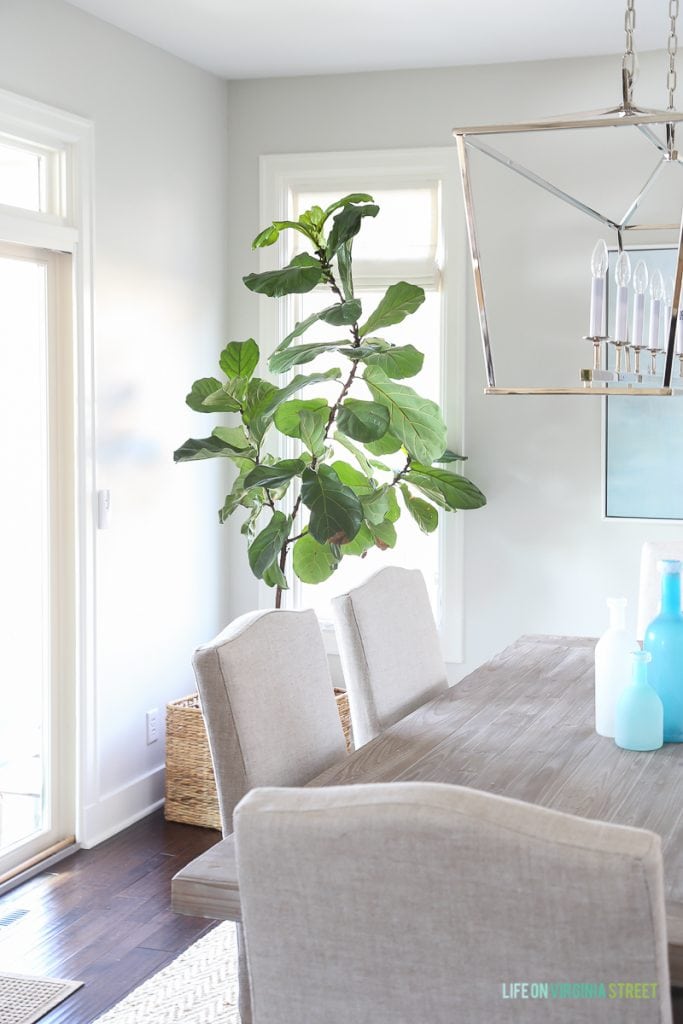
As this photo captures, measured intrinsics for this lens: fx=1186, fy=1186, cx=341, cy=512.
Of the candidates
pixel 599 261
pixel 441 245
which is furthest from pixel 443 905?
pixel 441 245

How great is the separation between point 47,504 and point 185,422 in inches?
32.0

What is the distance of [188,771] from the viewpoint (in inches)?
163

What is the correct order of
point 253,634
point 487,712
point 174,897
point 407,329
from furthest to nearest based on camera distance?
point 407,329 → point 487,712 → point 253,634 → point 174,897

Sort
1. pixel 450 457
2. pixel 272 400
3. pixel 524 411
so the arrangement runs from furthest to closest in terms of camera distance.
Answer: pixel 524 411, pixel 450 457, pixel 272 400

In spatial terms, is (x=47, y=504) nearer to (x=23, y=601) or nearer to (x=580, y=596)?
(x=23, y=601)

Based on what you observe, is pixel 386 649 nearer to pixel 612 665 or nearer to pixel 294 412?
pixel 612 665

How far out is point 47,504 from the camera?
3811 millimetres

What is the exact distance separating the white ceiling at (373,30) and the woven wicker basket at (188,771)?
2.34m

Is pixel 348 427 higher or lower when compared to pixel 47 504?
higher

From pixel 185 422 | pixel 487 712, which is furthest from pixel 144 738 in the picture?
pixel 487 712

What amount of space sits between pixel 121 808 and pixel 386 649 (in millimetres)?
1698

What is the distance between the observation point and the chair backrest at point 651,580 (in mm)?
3504

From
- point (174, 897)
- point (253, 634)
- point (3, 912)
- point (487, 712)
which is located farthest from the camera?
point (3, 912)

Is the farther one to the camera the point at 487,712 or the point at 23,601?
the point at 23,601
